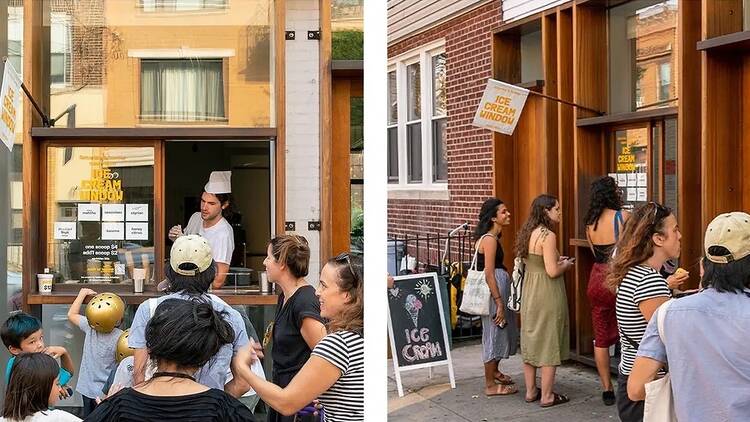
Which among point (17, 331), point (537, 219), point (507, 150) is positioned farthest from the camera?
point (507, 150)

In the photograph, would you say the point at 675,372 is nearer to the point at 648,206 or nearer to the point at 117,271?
the point at 648,206

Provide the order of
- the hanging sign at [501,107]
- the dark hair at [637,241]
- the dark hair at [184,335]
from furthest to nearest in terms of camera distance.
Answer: the hanging sign at [501,107] → the dark hair at [637,241] → the dark hair at [184,335]

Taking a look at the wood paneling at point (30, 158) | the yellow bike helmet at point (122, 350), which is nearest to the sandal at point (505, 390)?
the yellow bike helmet at point (122, 350)

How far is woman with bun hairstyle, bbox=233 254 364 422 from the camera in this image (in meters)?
3.25

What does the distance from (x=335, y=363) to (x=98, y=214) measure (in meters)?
4.27

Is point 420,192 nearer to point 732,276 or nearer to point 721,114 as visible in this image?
point 721,114

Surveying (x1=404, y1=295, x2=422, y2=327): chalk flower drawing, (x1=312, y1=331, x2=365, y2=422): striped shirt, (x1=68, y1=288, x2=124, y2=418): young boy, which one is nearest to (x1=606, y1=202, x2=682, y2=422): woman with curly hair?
(x1=312, y1=331, x2=365, y2=422): striped shirt

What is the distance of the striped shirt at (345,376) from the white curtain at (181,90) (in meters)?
4.15

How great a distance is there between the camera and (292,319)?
4.10m

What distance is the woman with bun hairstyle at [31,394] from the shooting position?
377cm

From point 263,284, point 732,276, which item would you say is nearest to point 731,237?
point 732,276

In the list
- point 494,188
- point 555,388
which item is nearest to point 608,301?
point 555,388

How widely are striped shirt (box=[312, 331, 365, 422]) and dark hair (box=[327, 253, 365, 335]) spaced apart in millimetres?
42

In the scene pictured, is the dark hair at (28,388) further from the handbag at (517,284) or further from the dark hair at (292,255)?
the handbag at (517,284)
